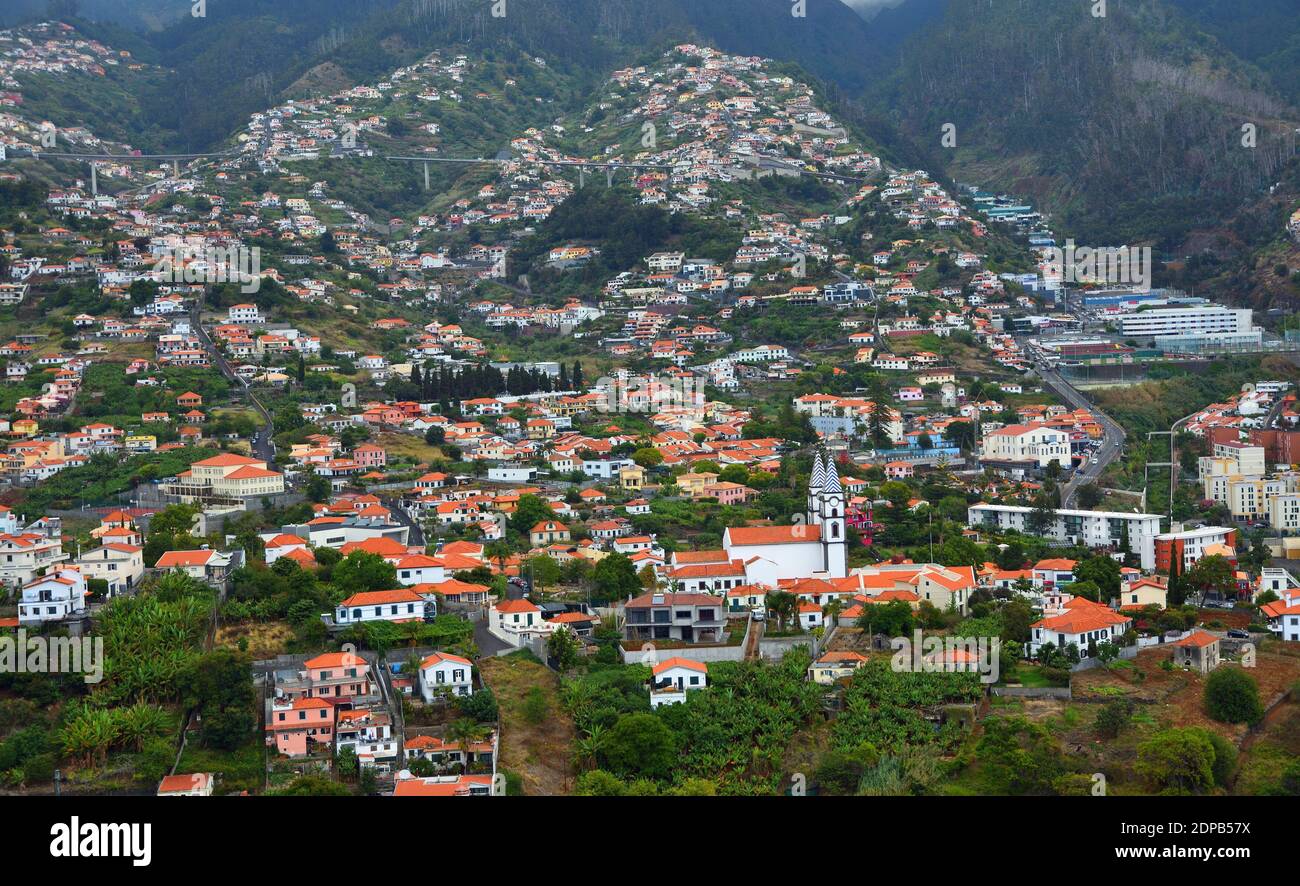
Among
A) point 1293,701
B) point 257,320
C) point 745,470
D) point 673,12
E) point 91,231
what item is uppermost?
point 673,12

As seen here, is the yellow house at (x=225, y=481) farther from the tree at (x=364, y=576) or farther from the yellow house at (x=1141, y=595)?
the yellow house at (x=1141, y=595)

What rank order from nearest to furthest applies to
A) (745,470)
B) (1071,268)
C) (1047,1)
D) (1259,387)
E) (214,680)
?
(214,680)
(745,470)
(1259,387)
(1071,268)
(1047,1)

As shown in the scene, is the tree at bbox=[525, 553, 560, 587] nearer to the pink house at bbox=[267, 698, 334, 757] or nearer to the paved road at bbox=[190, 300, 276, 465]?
the pink house at bbox=[267, 698, 334, 757]

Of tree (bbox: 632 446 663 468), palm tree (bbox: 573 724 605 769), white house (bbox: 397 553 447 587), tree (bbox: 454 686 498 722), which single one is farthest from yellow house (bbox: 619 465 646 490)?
palm tree (bbox: 573 724 605 769)

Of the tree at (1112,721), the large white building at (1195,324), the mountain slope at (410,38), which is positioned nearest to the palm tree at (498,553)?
the tree at (1112,721)

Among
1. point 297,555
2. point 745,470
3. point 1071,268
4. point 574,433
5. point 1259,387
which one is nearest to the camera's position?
point 297,555

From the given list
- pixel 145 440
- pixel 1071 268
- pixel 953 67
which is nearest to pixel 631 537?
pixel 145 440

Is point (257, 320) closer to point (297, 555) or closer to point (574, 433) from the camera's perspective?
point (574, 433)
